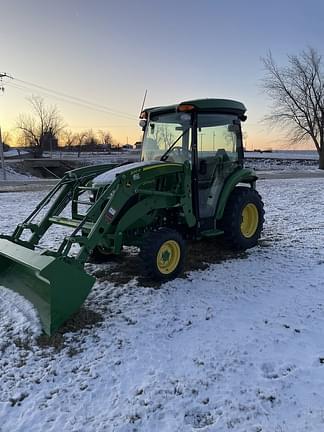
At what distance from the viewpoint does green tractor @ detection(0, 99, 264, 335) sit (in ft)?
13.9

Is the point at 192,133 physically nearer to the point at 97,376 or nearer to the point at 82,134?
the point at 97,376

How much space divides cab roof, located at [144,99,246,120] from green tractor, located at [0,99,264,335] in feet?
0.05

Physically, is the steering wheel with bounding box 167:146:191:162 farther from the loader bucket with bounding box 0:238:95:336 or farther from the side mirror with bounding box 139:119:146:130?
the loader bucket with bounding box 0:238:95:336

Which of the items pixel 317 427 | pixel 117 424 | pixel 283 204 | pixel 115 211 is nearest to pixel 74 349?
pixel 117 424

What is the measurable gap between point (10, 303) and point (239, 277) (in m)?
2.93

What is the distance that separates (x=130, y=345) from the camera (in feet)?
12.4

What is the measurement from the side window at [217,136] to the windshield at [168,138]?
0.68ft

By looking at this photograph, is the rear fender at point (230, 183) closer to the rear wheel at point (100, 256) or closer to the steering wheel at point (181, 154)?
the steering wheel at point (181, 154)

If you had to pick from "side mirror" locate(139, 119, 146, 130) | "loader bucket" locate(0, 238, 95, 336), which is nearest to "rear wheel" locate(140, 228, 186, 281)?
"loader bucket" locate(0, 238, 95, 336)

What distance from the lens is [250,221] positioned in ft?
23.3

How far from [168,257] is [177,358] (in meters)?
1.95

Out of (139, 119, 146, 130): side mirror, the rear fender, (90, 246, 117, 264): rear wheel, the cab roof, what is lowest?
(90, 246, 117, 264): rear wheel

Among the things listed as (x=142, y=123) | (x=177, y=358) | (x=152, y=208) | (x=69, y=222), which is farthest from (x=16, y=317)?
(x=142, y=123)

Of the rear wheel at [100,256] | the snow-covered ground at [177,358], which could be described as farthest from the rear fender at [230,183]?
the rear wheel at [100,256]
